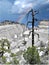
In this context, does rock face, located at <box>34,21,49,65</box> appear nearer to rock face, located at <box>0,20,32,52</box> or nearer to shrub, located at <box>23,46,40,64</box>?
shrub, located at <box>23,46,40,64</box>

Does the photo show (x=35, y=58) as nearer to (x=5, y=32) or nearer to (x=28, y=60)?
(x=28, y=60)

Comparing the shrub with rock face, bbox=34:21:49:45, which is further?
rock face, bbox=34:21:49:45

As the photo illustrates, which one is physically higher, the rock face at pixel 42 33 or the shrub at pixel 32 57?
the shrub at pixel 32 57

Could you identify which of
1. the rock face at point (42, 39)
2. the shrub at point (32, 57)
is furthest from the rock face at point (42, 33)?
the shrub at point (32, 57)

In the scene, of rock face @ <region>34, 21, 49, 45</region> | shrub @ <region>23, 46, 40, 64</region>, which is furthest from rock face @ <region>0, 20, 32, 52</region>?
shrub @ <region>23, 46, 40, 64</region>

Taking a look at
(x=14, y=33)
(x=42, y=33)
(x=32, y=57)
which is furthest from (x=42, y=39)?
(x=32, y=57)

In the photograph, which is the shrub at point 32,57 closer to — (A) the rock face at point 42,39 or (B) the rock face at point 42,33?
(A) the rock face at point 42,39

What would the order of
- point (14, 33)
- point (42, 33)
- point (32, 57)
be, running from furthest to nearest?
point (14, 33), point (42, 33), point (32, 57)

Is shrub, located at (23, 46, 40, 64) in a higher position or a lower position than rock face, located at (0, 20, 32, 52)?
higher

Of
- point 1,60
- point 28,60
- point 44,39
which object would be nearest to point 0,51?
point 1,60

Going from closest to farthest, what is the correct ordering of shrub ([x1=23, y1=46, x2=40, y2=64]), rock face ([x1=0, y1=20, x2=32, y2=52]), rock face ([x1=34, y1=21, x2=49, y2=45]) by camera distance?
shrub ([x1=23, y1=46, x2=40, y2=64]), rock face ([x1=34, y1=21, x2=49, y2=45]), rock face ([x1=0, y1=20, x2=32, y2=52])

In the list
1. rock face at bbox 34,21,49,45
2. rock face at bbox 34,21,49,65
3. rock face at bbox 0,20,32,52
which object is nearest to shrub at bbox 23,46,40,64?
rock face at bbox 34,21,49,65

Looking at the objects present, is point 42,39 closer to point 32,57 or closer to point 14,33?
point 14,33

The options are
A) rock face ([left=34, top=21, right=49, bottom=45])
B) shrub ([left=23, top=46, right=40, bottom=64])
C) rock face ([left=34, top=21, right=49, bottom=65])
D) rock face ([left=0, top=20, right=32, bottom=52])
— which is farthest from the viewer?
rock face ([left=0, top=20, right=32, bottom=52])
